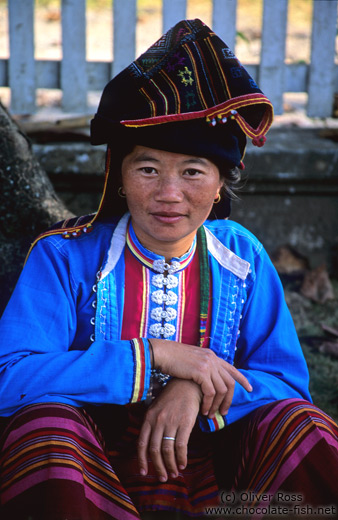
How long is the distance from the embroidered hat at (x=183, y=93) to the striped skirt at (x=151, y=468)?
0.89 meters

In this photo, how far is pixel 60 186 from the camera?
384cm

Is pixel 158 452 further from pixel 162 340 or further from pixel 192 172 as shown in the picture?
pixel 192 172

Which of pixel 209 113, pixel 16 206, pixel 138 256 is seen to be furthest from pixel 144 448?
pixel 16 206

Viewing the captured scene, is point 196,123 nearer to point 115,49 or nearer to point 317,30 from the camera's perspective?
point 115,49

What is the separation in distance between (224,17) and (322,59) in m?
0.78

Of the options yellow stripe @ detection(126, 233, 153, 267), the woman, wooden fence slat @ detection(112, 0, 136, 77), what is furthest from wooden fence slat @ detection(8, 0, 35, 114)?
yellow stripe @ detection(126, 233, 153, 267)

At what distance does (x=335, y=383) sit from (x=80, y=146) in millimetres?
2039

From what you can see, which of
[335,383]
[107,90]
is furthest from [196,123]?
[335,383]

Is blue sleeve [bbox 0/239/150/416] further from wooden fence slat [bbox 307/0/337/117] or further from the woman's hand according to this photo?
wooden fence slat [bbox 307/0/337/117]

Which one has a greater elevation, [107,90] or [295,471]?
[107,90]

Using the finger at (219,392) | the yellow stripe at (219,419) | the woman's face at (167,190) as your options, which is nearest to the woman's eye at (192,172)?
the woman's face at (167,190)

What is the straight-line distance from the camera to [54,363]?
6.34 ft

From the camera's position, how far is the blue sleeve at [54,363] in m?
1.91

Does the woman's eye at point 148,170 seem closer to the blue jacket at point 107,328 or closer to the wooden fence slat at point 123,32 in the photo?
the blue jacket at point 107,328
